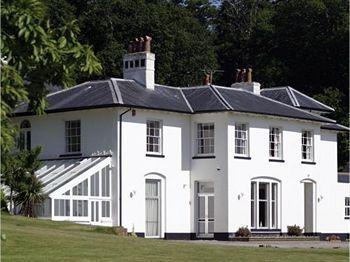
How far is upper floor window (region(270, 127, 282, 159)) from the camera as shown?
4453cm

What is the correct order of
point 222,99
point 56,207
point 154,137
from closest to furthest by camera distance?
point 56,207, point 154,137, point 222,99

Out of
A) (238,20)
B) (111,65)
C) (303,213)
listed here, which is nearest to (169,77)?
(111,65)

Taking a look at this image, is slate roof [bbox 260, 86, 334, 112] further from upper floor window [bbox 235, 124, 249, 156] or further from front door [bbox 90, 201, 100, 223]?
front door [bbox 90, 201, 100, 223]

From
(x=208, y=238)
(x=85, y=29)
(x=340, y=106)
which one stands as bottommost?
(x=208, y=238)

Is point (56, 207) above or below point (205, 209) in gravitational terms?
above

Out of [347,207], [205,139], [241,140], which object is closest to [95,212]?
[205,139]

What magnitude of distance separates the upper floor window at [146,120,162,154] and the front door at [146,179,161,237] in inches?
55.0

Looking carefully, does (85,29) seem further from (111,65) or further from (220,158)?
(220,158)

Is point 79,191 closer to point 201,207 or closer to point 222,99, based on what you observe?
point 201,207

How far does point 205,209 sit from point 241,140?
357 cm

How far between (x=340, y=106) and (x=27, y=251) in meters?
49.7

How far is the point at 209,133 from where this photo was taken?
4294 cm

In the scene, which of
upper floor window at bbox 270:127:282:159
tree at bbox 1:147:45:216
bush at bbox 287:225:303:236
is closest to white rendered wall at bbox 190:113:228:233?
upper floor window at bbox 270:127:282:159

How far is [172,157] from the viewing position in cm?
4225
